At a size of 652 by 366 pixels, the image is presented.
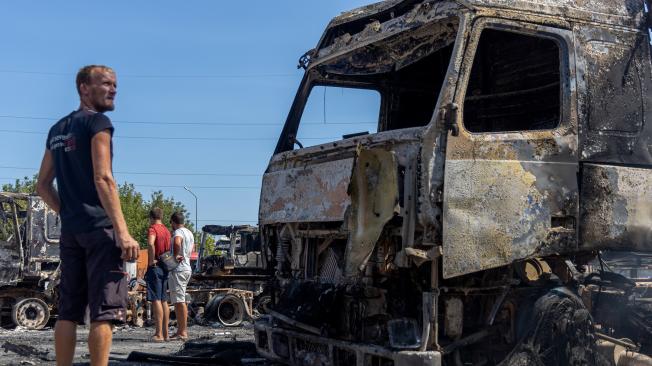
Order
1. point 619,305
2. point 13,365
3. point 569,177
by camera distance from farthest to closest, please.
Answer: point 13,365 → point 619,305 → point 569,177

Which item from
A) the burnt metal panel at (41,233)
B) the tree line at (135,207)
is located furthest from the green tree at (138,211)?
the burnt metal panel at (41,233)

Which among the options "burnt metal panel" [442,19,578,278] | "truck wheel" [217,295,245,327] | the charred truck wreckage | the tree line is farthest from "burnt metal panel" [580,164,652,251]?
the tree line

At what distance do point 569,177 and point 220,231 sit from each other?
58.5 feet

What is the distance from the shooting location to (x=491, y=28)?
603cm

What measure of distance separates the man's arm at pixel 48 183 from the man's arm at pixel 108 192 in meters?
0.58

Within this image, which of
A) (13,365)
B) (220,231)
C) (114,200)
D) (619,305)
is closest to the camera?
(114,200)

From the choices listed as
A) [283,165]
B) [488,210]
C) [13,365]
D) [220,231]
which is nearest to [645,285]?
[488,210]

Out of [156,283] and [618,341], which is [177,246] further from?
[618,341]

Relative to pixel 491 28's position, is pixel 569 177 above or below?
below

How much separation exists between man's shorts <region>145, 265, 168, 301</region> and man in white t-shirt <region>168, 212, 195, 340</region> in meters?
0.12

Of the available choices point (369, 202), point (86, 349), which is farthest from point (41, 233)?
point (369, 202)

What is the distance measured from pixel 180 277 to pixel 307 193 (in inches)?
206

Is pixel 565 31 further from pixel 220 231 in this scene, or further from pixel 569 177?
pixel 220 231

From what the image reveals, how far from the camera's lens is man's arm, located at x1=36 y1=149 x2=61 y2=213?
550cm
